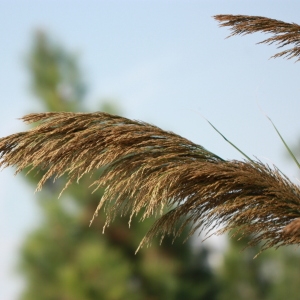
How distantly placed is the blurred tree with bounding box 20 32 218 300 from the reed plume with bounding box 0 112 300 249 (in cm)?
784

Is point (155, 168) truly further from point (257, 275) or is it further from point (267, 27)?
point (257, 275)

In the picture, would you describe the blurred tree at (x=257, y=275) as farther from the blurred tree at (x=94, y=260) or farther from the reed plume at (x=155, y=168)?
the reed plume at (x=155, y=168)

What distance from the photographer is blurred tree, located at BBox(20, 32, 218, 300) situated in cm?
947

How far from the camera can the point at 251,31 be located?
191cm

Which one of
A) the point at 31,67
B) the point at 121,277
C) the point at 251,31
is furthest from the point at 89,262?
the point at 251,31

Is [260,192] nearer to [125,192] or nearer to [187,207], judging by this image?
[187,207]

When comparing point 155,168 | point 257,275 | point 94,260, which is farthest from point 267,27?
point 257,275

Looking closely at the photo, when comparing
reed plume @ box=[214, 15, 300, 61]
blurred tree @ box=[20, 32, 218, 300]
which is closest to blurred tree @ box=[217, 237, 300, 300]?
blurred tree @ box=[20, 32, 218, 300]

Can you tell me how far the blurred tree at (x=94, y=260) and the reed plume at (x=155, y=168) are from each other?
784 cm

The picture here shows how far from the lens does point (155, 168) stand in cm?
162

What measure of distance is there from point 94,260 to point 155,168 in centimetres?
812

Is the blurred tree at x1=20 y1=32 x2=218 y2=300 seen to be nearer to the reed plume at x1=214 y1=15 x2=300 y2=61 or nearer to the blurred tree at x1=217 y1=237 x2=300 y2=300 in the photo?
the blurred tree at x1=217 y1=237 x2=300 y2=300

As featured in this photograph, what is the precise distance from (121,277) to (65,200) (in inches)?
58.5

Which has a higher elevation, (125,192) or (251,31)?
(251,31)
